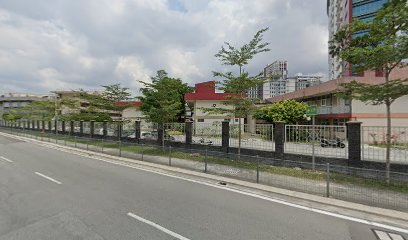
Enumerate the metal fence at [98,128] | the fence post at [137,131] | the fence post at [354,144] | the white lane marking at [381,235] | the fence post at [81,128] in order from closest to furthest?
the white lane marking at [381,235] < the fence post at [354,144] < the fence post at [137,131] < the metal fence at [98,128] < the fence post at [81,128]

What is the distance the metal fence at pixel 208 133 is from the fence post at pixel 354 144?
7269mm

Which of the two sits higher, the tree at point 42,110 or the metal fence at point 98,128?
the tree at point 42,110

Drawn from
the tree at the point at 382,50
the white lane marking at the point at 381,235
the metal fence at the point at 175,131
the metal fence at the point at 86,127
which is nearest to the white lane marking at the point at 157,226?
the white lane marking at the point at 381,235

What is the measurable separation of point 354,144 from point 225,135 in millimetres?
6952

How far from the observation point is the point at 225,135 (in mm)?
14656

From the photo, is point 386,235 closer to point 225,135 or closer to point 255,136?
point 255,136

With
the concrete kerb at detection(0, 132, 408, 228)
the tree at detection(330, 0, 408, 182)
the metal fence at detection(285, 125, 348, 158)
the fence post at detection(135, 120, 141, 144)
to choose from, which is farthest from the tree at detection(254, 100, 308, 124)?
the concrete kerb at detection(0, 132, 408, 228)

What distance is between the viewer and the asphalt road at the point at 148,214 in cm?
481

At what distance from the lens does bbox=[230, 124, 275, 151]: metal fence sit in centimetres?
1271

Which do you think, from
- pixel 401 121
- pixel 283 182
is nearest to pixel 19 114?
pixel 283 182

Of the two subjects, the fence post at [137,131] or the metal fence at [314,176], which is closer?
the metal fence at [314,176]

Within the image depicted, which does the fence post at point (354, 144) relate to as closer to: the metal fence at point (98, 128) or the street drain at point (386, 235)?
the street drain at point (386, 235)

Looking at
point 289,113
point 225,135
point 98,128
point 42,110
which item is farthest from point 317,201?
point 42,110

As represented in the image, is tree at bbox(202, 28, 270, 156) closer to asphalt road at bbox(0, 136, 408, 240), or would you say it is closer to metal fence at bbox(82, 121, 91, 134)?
asphalt road at bbox(0, 136, 408, 240)
